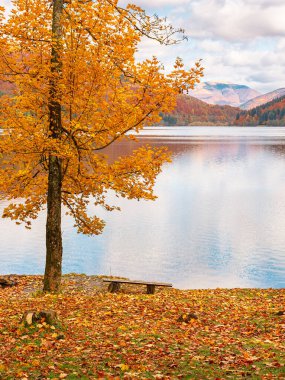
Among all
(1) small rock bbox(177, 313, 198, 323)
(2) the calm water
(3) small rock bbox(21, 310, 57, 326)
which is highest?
(3) small rock bbox(21, 310, 57, 326)

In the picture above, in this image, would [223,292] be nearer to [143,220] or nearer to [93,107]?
[93,107]

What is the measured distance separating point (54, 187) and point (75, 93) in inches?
143

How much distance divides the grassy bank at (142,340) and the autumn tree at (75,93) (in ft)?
12.4

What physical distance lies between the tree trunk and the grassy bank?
102cm

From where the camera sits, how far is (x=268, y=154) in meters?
110

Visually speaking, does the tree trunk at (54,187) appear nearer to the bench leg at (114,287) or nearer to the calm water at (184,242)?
the bench leg at (114,287)

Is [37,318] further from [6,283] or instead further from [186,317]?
[6,283]

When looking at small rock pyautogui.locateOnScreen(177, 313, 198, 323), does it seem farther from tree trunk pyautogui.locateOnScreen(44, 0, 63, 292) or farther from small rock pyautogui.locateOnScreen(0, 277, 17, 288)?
small rock pyautogui.locateOnScreen(0, 277, 17, 288)

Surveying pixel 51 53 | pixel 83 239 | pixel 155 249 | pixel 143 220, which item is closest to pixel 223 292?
pixel 51 53

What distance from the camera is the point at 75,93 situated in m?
14.8

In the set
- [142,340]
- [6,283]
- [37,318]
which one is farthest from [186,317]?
[6,283]

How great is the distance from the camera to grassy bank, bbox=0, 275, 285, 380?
9031 millimetres

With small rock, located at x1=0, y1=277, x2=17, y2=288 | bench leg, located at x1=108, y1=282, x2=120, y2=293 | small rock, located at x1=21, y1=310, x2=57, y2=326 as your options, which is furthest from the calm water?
small rock, located at x1=21, y1=310, x2=57, y2=326

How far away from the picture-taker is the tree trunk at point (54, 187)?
51.1 ft
